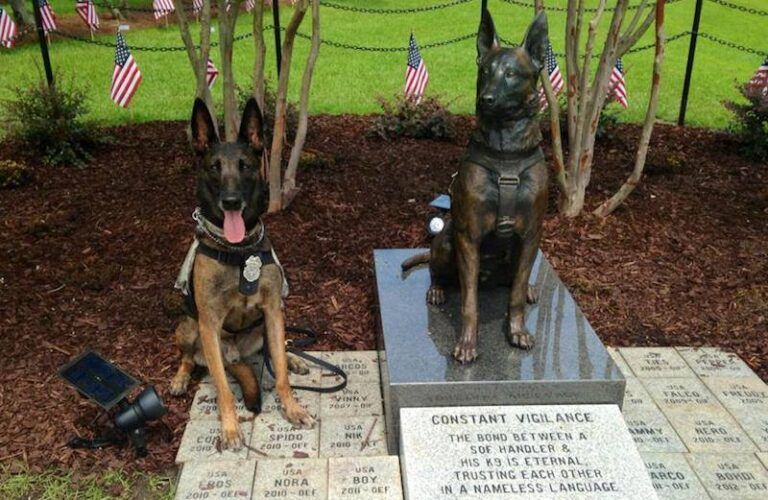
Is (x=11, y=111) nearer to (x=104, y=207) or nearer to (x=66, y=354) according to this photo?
(x=104, y=207)

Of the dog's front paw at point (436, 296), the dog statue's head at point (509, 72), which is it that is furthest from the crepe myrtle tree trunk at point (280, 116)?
the dog statue's head at point (509, 72)

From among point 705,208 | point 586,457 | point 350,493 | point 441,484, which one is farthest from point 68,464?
point 705,208

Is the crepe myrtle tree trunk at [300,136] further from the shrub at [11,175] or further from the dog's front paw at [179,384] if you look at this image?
the shrub at [11,175]

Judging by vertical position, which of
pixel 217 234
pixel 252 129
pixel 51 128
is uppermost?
pixel 252 129

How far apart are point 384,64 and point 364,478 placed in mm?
12464

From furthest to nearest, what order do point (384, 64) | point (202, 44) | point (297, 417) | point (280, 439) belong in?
point (384, 64)
point (202, 44)
point (297, 417)
point (280, 439)

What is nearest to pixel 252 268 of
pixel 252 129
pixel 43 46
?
pixel 252 129

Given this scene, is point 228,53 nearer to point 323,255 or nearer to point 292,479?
point 323,255

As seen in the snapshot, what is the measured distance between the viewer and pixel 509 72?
3.62 meters

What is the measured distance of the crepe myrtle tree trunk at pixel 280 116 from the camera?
20.8 ft

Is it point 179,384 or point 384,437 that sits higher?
point 179,384

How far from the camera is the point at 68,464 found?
163 inches

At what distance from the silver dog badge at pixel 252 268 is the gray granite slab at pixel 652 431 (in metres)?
2.39

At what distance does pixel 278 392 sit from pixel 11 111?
20.1ft
